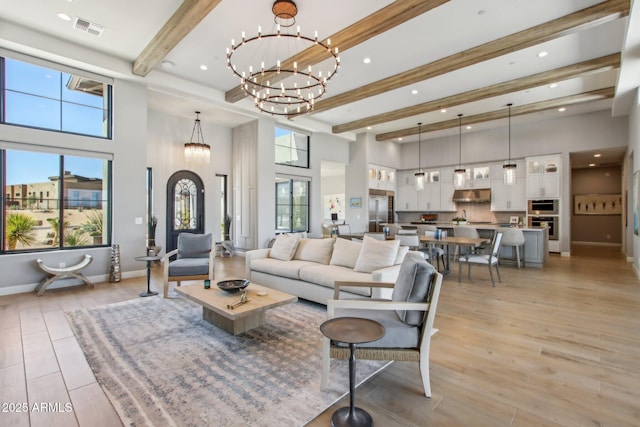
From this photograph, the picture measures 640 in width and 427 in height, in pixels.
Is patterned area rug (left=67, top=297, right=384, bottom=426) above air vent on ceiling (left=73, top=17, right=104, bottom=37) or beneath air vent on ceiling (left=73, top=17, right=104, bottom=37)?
beneath

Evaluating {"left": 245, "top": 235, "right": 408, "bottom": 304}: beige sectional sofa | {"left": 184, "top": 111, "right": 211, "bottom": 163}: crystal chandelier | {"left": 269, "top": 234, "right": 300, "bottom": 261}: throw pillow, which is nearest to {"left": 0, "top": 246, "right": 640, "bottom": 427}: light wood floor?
{"left": 245, "top": 235, "right": 408, "bottom": 304}: beige sectional sofa

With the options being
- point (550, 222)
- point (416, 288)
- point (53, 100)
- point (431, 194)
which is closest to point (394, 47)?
point (416, 288)

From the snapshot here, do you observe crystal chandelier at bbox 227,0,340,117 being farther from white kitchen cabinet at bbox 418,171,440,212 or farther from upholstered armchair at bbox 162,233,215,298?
white kitchen cabinet at bbox 418,171,440,212

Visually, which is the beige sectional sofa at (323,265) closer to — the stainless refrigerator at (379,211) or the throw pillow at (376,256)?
the throw pillow at (376,256)

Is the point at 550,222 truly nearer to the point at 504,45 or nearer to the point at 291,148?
the point at 504,45

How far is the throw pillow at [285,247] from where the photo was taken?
4.69 meters

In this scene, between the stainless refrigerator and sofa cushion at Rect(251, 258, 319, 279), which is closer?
sofa cushion at Rect(251, 258, 319, 279)

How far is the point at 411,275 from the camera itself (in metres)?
2.19

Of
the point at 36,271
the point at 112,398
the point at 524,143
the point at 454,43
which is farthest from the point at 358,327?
the point at 524,143

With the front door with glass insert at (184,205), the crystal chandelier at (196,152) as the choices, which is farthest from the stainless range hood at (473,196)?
the front door with glass insert at (184,205)

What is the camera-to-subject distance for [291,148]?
8.73m

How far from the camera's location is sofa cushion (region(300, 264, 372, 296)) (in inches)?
136

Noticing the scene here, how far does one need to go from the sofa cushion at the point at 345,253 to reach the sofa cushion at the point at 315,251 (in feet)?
0.45

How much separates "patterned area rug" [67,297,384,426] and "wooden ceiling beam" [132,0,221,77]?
3666mm
